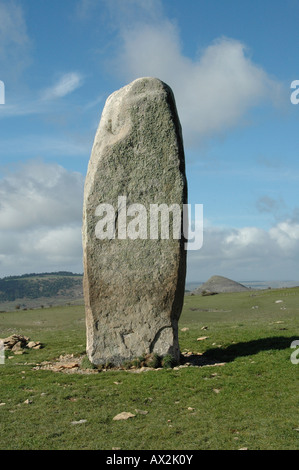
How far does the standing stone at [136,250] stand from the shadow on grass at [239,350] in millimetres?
1286

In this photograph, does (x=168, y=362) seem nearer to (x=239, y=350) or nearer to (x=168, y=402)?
(x=239, y=350)

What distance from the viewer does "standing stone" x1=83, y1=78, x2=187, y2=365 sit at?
1473 centimetres

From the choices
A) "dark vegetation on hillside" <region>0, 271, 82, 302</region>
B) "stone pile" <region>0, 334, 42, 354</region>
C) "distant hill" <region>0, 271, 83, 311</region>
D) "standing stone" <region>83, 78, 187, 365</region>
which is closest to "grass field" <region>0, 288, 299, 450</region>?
"stone pile" <region>0, 334, 42, 354</region>

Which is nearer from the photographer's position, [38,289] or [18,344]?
[18,344]

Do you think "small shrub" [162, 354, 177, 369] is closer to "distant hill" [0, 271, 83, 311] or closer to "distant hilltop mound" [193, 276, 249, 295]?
"distant hilltop mound" [193, 276, 249, 295]

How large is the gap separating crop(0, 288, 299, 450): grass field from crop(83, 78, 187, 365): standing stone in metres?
1.27

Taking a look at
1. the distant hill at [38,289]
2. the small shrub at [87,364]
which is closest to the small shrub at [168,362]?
the small shrub at [87,364]

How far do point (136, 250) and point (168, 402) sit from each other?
17.3 ft

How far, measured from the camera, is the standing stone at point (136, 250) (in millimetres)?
14734

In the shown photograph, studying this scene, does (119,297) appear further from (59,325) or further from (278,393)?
(59,325)

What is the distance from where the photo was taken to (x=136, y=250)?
48.7 feet

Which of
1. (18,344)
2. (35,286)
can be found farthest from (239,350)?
(35,286)

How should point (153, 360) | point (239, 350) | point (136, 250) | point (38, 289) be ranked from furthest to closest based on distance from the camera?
point (38, 289), point (239, 350), point (136, 250), point (153, 360)

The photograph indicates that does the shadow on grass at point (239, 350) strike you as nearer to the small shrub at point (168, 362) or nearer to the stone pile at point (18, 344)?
the small shrub at point (168, 362)
